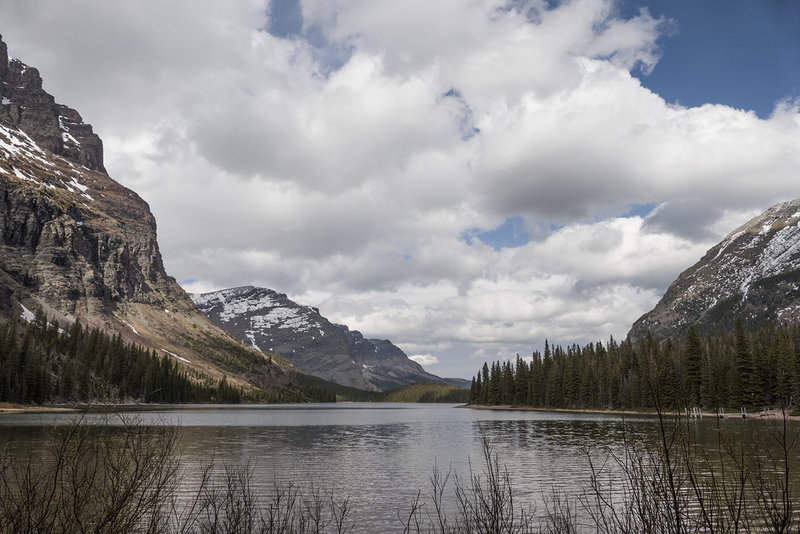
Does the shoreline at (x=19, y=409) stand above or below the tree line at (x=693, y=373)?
below

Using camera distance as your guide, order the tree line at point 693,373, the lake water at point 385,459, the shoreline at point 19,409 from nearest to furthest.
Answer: the lake water at point 385,459, the tree line at point 693,373, the shoreline at point 19,409

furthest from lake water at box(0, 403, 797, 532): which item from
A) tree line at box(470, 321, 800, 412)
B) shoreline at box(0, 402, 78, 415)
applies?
shoreline at box(0, 402, 78, 415)

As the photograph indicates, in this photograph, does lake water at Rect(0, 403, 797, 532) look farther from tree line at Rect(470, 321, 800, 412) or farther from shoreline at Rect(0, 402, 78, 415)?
shoreline at Rect(0, 402, 78, 415)

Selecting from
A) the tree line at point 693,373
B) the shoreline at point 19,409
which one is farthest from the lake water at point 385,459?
the shoreline at point 19,409

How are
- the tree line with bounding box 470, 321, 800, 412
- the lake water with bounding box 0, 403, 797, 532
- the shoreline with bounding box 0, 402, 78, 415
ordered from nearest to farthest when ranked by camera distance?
the lake water with bounding box 0, 403, 797, 532
the tree line with bounding box 470, 321, 800, 412
the shoreline with bounding box 0, 402, 78, 415

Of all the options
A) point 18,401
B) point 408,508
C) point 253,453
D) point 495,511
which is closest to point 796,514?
point 408,508

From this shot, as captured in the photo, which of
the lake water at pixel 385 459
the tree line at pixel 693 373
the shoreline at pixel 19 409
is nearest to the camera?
the lake water at pixel 385 459

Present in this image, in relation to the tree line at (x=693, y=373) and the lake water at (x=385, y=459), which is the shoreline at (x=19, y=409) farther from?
the tree line at (x=693, y=373)

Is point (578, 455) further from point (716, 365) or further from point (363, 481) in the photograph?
point (716, 365)

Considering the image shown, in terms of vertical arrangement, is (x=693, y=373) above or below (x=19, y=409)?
above

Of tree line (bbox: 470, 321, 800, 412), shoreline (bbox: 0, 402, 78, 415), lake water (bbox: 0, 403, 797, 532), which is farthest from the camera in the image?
shoreline (bbox: 0, 402, 78, 415)

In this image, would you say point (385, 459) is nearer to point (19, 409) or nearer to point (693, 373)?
point (693, 373)

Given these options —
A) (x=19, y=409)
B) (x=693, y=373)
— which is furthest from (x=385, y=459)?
(x=19, y=409)

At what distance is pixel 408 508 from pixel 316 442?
41899mm
